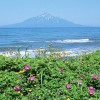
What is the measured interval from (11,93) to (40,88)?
43cm

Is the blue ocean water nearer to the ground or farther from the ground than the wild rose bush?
nearer to the ground

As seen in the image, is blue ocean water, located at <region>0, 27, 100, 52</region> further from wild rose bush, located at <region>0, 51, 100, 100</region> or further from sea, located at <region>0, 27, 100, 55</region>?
wild rose bush, located at <region>0, 51, 100, 100</region>

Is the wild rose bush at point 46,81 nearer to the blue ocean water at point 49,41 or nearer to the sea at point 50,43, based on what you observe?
the sea at point 50,43

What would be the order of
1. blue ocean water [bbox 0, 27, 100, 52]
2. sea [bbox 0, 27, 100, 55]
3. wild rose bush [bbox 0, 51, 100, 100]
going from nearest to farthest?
1. wild rose bush [bbox 0, 51, 100, 100]
2. sea [bbox 0, 27, 100, 55]
3. blue ocean water [bbox 0, 27, 100, 52]

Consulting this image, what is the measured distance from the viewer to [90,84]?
578 cm

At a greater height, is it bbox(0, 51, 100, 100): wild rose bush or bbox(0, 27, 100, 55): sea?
bbox(0, 51, 100, 100): wild rose bush

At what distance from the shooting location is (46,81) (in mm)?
5488

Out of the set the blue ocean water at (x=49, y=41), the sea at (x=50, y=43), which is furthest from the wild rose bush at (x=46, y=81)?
the blue ocean water at (x=49, y=41)

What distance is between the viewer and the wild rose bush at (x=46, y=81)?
5.17m

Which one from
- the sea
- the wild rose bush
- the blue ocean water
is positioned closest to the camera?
the wild rose bush

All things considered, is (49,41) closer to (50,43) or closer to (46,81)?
(50,43)

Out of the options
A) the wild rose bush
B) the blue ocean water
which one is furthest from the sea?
the wild rose bush

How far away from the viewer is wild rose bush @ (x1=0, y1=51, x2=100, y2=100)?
5172mm

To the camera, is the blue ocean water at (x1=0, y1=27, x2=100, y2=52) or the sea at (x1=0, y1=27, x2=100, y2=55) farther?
the blue ocean water at (x1=0, y1=27, x2=100, y2=52)
